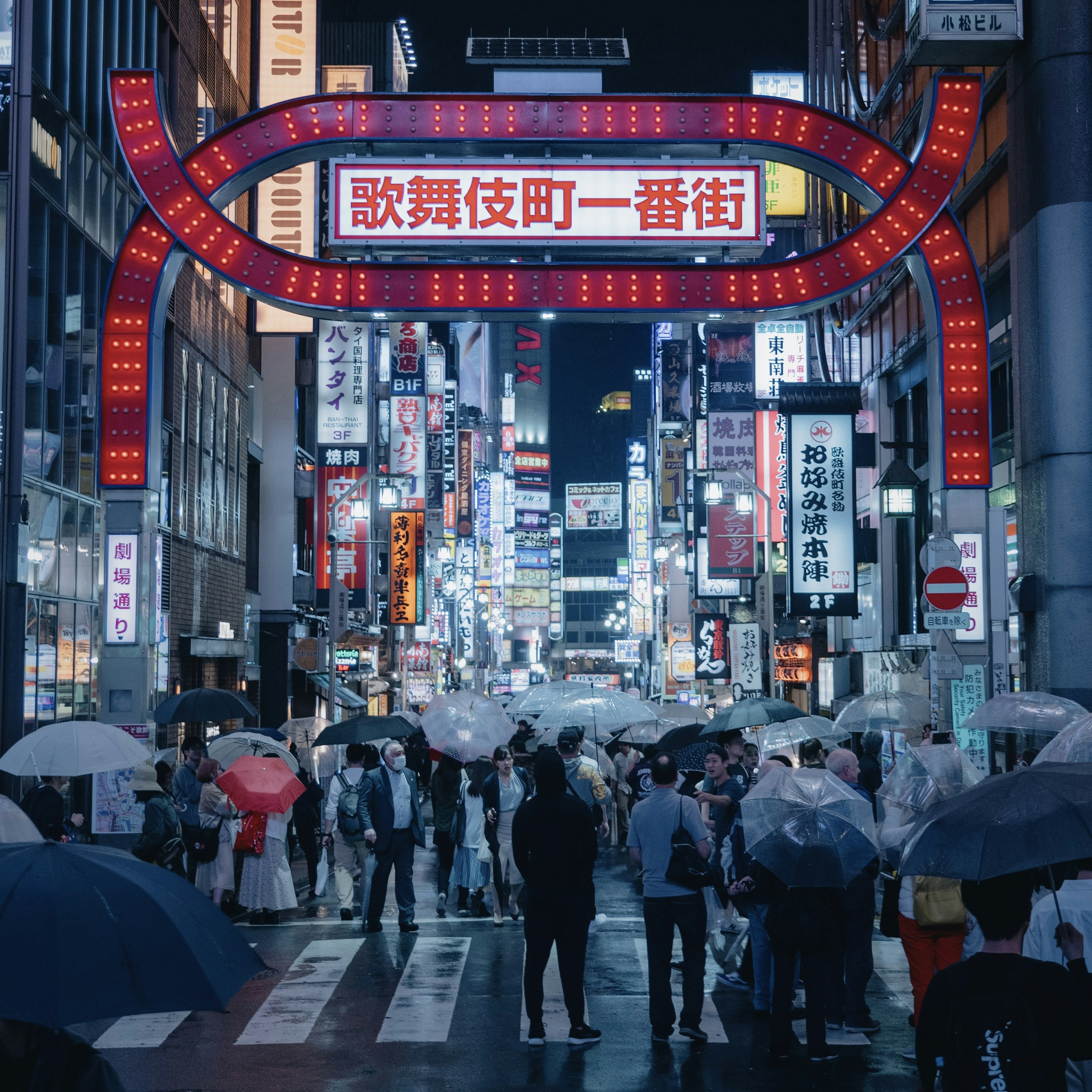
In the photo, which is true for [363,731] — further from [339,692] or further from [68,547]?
[339,692]

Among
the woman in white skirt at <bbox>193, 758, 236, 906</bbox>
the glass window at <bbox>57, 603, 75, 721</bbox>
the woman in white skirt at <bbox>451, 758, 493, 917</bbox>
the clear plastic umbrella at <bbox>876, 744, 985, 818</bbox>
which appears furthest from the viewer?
the glass window at <bbox>57, 603, 75, 721</bbox>

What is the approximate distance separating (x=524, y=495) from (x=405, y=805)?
143263 millimetres

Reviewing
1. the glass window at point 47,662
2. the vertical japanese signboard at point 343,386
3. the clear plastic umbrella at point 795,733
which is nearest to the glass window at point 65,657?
the glass window at point 47,662

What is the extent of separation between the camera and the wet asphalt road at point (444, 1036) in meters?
8.70

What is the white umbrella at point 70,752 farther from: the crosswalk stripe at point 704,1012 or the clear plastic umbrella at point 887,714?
the clear plastic umbrella at point 887,714

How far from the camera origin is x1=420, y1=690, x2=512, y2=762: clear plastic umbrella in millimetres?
15852

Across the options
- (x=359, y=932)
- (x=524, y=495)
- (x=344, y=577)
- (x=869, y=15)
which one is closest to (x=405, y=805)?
(x=359, y=932)

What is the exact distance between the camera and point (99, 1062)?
13.1 feet

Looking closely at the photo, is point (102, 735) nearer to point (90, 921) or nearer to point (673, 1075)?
point (673, 1075)

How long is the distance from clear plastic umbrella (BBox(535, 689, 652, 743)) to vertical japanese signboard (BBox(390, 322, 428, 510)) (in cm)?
3351

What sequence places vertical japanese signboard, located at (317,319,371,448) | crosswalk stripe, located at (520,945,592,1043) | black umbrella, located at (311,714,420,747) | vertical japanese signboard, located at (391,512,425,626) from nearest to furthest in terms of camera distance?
crosswalk stripe, located at (520,945,592,1043)
black umbrella, located at (311,714,420,747)
vertical japanese signboard, located at (317,319,371,448)
vertical japanese signboard, located at (391,512,425,626)

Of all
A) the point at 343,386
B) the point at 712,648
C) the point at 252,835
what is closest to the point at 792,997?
the point at 252,835

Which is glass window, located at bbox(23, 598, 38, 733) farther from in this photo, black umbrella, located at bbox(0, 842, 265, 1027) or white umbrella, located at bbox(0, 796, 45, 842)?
black umbrella, located at bbox(0, 842, 265, 1027)

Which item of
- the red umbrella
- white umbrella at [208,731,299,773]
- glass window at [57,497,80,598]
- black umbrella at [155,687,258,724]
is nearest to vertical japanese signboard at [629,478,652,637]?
glass window at [57,497,80,598]
